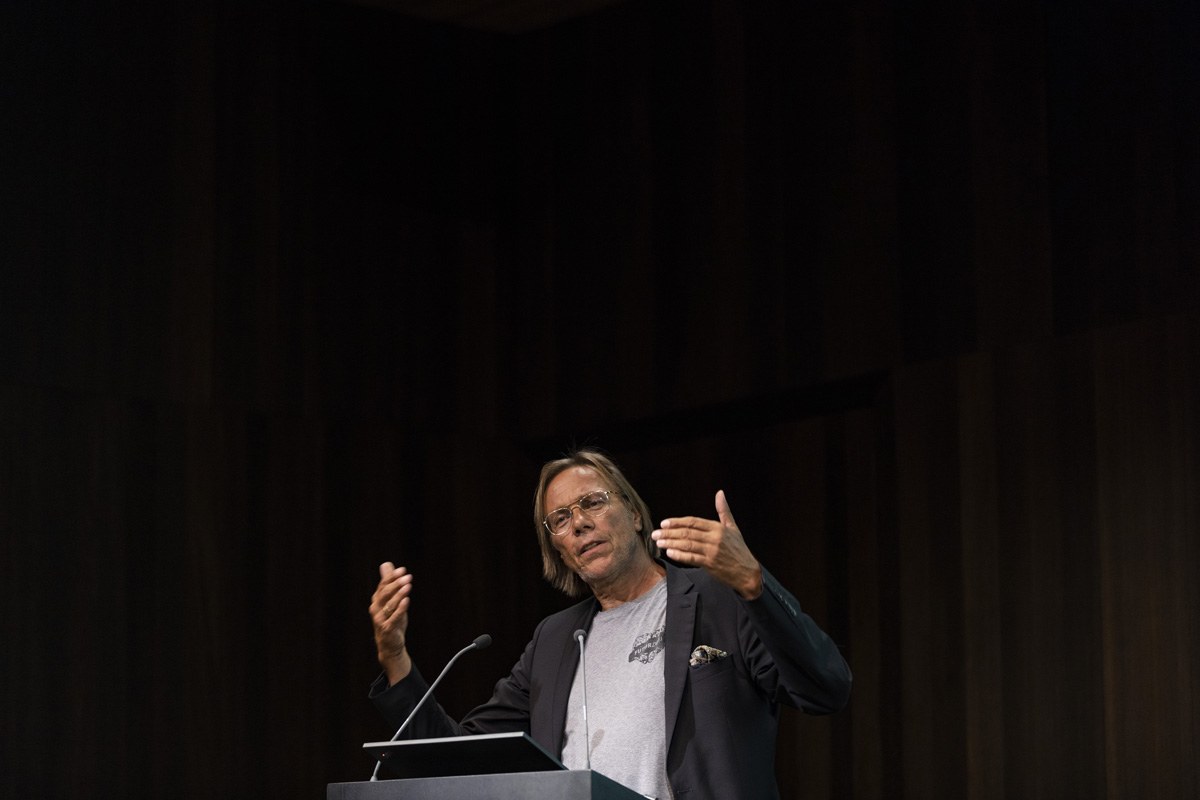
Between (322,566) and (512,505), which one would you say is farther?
(512,505)

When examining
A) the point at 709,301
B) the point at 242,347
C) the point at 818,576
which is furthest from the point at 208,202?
the point at 818,576

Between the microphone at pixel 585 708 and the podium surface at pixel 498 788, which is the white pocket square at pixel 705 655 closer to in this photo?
the microphone at pixel 585 708

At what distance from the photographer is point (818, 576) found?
17.8ft

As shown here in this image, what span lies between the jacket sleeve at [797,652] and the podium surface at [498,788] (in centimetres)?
38

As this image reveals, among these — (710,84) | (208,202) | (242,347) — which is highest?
(710,84)

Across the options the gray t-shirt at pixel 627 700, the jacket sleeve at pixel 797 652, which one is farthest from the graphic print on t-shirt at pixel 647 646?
the jacket sleeve at pixel 797 652

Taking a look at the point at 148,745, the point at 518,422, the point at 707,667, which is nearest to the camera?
the point at 707,667

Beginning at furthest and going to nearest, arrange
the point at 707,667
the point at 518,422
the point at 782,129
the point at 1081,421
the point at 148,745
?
the point at 518,422 < the point at 782,129 < the point at 148,745 < the point at 1081,421 < the point at 707,667

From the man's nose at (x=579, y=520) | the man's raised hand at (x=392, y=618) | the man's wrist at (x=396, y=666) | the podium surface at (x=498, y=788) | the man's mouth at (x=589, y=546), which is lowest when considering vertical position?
the podium surface at (x=498, y=788)

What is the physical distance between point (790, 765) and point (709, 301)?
154 centimetres

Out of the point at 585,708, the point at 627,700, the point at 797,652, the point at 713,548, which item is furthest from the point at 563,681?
the point at 713,548

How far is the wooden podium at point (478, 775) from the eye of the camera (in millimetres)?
2498

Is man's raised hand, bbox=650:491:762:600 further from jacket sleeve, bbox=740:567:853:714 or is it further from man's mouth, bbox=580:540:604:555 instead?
man's mouth, bbox=580:540:604:555

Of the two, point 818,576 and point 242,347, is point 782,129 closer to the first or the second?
point 818,576
